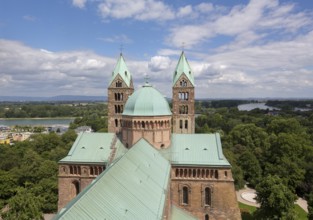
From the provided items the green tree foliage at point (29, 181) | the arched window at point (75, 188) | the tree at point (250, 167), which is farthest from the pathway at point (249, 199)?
the green tree foliage at point (29, 181)

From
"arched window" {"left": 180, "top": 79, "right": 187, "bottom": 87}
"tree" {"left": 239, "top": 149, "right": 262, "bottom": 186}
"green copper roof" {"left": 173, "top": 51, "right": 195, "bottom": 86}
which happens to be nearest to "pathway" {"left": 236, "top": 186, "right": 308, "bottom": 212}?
"tree" {"left": 239, "top": 149, "right": 262, "bottom": 186}

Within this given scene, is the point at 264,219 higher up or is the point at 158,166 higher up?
the point at 158,166

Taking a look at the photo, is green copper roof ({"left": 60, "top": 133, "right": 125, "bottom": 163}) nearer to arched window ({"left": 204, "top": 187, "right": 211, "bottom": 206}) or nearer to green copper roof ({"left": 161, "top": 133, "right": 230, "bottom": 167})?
green copper roof ({"left": 161, "top": 133, "right": 230, "bottom": 167})

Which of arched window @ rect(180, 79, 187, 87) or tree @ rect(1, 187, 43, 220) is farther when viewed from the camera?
arched window @ rect(180, 79, 187, 87)

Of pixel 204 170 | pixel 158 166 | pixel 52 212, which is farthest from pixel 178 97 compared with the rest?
pixel 52 212

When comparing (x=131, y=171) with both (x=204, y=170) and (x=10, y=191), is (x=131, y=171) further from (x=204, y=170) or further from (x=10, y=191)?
(x=10, y=191)

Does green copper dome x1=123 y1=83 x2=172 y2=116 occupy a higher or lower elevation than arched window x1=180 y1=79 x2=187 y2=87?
lower
